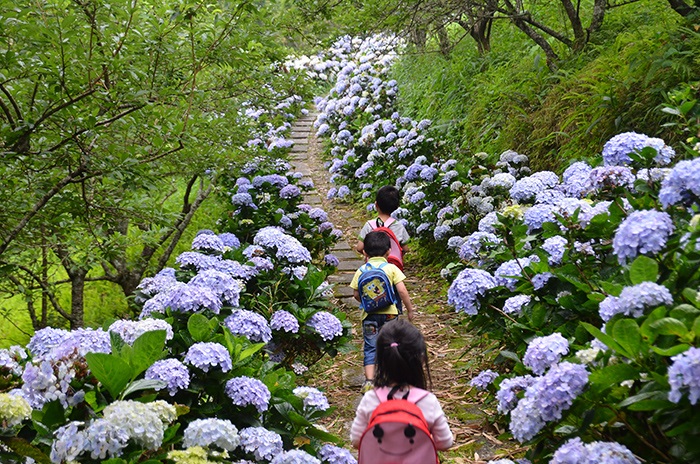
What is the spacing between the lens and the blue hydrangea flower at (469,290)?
350 cm

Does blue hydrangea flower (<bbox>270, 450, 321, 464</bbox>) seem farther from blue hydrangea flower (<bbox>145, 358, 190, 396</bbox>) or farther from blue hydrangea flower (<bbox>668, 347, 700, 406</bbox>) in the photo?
blue hydrangea flower (<bbox>668, 347, 700, 406</bbox>)

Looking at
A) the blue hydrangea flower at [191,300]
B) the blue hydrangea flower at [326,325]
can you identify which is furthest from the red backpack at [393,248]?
the blue hydrangea flower at [191,300]

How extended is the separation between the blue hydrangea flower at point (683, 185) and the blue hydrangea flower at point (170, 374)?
5.95 feet

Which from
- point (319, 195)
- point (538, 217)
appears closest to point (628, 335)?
point (538, 217)

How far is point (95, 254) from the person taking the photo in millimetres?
4406

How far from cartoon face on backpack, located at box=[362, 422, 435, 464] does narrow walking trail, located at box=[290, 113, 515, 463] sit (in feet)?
4.42

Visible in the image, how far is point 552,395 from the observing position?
79.3 inches

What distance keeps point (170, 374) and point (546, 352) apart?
1362 mm

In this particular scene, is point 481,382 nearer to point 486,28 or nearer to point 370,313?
point 370,313

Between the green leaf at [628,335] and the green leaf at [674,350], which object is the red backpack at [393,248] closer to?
the green leaf at [628,335]

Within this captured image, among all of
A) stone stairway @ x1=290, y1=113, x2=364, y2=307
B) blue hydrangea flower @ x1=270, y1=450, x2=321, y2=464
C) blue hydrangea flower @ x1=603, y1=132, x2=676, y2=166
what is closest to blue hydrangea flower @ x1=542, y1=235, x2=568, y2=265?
blue hydrangea flower @ x1=603, y1=132, x2=676, y2=166

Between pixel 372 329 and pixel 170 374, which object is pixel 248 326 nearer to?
pixel 170 374

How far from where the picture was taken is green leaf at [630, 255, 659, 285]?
6.89 ft

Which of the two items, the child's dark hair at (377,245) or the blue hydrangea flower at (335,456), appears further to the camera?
the child's dark hair at (377,245)
